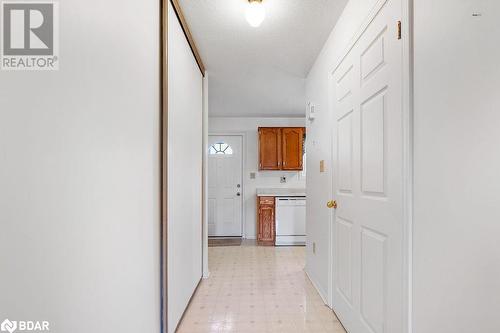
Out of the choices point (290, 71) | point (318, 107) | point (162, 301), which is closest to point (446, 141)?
point (162, 301)

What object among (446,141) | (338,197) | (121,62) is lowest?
(338,197)

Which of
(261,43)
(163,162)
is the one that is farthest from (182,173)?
(261,43)

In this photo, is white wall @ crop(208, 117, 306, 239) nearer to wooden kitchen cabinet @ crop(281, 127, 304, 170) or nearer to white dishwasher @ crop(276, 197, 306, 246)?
wooden kitchen cabinet @ crop(281, 127, 304, 170)

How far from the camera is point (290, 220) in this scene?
4980mm

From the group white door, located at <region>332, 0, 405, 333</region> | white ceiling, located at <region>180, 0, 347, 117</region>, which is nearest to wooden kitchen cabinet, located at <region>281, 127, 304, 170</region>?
white ceiling, located at <region>180, 0, 347, 117</region>

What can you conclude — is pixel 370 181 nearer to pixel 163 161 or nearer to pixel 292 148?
pixel 163 161

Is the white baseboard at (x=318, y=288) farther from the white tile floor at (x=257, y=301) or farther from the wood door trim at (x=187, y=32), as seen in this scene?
the wood door trim at (x=187, y=32)

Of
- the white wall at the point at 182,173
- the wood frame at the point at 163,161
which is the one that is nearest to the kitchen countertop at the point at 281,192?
the white wall at the point at 182,173

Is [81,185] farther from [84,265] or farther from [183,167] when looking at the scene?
[183,167]

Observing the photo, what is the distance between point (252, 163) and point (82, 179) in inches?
190

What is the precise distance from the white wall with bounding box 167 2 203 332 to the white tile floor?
0.21 meters

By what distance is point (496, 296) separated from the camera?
823 millimetres

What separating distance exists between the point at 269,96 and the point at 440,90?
3.39 meters

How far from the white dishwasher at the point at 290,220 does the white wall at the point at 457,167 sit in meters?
3.73
